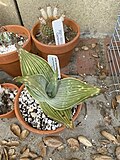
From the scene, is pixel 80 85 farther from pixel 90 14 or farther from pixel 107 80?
pixel 90 14

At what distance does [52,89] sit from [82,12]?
626mm

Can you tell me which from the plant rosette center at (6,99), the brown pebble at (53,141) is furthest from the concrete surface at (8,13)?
the brown pebble at (53,141)

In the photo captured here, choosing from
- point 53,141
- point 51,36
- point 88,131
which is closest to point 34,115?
point 53,141

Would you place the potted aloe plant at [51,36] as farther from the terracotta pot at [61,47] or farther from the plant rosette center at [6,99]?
the plant rosette center at [6,99]

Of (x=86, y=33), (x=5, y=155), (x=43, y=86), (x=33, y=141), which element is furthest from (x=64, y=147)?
(x=86, y=33)

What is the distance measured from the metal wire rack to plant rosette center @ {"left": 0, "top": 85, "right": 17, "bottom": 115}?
1.71ft

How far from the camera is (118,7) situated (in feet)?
4.45

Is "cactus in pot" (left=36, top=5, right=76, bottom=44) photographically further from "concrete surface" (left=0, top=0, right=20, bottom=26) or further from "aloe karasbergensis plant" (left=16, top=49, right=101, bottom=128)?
"aloe karasbergensis plant" (left=16, top=49, right=101, bottom=128)

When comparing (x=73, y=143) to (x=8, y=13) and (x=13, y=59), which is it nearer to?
(x=13, y=59)

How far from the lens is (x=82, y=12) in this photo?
140cm

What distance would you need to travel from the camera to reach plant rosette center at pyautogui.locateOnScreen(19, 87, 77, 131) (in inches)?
43.5

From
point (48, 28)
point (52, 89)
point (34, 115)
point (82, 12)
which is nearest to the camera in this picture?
point (52, 89)

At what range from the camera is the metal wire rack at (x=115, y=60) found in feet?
4.34

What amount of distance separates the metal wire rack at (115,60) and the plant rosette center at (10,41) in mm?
495
